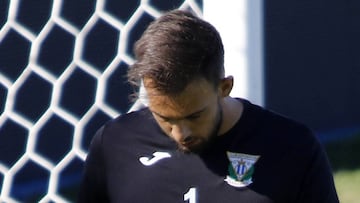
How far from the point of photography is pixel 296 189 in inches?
83.6

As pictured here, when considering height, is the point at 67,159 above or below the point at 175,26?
below

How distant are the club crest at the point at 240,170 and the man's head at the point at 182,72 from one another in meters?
0.10

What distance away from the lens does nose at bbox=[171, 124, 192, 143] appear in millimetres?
2055

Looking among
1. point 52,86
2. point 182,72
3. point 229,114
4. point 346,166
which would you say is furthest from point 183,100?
point 346,166

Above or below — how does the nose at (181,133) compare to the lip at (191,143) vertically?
above

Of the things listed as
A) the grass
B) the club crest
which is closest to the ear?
the club crest

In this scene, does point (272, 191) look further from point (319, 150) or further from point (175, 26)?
point (175, 26)

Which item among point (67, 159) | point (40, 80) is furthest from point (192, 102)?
point (40, 80)

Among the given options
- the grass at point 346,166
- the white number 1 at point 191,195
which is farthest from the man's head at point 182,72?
the grass at point 346,166

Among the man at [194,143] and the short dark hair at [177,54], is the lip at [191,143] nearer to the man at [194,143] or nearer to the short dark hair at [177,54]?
the man at [194,143]

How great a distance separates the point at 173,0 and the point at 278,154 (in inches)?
43.4

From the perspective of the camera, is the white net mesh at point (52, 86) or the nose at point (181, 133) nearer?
the nose at point (181, 133)

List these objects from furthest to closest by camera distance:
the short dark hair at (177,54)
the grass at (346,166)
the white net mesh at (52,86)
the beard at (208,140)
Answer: the grass at (346,166) < the white net mesh at (52,86) < the beard at (208,140) < the short dark hair at (177,54)

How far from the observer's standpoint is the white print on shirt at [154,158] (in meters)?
2.22
